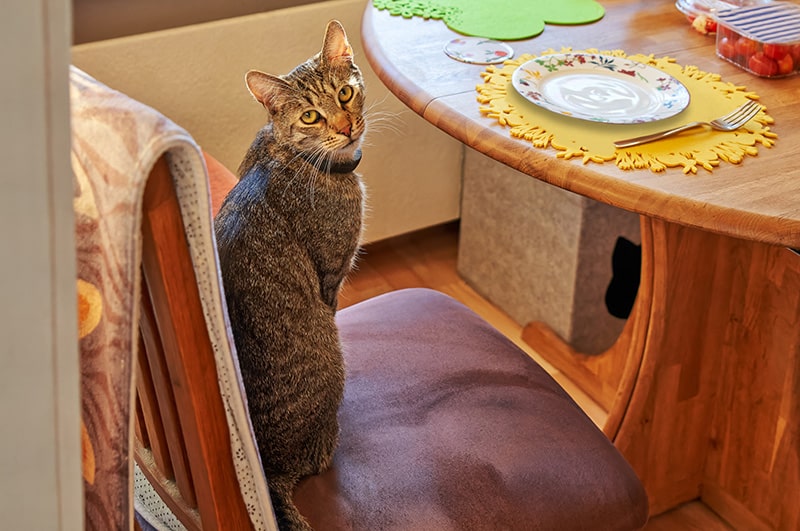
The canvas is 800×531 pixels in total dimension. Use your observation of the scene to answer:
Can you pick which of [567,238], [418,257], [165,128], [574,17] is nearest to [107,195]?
[165,128]

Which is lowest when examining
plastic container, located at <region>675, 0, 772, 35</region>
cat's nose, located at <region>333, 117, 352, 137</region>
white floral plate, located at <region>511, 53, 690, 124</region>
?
cat's nose, located at <region>333, 117, 352, 137</region>

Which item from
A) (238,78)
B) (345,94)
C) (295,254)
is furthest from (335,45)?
(238,78)

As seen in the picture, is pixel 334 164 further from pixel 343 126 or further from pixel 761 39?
pixel 761 39

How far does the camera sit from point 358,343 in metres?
1.39

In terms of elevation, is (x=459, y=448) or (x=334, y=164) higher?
(x=334, y=164)

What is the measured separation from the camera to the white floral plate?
135 centimetres

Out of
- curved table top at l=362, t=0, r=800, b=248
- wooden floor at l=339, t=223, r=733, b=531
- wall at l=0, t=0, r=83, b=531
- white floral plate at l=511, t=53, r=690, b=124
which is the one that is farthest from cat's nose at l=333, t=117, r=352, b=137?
wooden floor at l=339, t=223, r=733, b=531

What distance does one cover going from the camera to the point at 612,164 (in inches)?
47.8

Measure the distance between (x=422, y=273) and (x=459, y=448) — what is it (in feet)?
4.79

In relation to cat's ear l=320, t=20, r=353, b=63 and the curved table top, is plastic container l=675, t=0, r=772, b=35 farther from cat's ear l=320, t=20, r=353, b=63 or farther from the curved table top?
cat's ear l=320, t=20, r=353, b=63

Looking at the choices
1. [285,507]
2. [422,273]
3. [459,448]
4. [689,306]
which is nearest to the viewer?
[285,507]

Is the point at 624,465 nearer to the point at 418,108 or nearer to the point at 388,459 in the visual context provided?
the point at 388,459

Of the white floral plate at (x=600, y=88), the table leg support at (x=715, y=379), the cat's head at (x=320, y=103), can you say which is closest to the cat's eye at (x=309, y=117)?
the cat's head at (x=320, y=103)

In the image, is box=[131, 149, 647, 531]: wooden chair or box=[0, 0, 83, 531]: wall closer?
box=[0, 0, 83, 531]: wall
